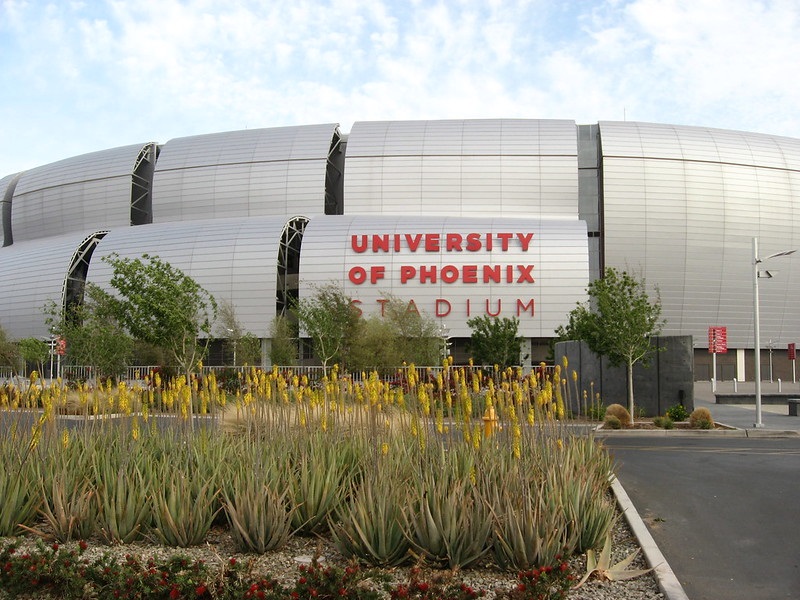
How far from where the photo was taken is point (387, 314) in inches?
1880

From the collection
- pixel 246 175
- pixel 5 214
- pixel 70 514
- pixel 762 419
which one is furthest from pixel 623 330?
pixel 5 214

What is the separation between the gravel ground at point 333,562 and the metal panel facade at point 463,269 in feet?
151

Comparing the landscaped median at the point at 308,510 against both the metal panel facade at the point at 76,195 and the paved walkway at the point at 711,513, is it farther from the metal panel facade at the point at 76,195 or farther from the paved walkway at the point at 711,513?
the metal panel facade at the point at 76,195

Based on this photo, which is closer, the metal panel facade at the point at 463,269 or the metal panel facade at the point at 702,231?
the metal panel facade at the point at 463,269

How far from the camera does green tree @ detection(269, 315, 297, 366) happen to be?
160ft

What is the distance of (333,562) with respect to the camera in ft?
20.3

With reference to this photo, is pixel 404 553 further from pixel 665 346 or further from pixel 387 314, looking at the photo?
pixel 387 314

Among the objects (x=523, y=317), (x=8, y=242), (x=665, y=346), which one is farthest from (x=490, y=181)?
(x=8, y=242)

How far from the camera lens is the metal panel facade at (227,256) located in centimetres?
5612

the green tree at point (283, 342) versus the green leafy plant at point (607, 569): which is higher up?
the green tree at point (283, 342)

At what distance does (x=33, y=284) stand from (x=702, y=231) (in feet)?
183

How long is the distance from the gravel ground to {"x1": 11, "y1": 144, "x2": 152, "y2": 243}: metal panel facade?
6584cm

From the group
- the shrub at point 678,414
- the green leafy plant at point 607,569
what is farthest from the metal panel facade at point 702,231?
the green leafy plant at point 607,569

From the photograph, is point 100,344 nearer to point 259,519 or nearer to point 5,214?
point 259,519
